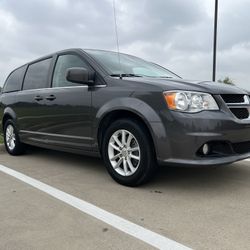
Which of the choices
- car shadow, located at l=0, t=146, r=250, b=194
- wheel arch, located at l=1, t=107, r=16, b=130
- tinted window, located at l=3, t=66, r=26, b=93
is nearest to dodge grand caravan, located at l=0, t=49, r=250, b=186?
car shadow, located at l=0, t=146, r=250, b=194

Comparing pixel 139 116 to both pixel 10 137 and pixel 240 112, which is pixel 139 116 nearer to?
pixel 240 112

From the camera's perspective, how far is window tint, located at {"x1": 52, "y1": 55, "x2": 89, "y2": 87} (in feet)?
15.3

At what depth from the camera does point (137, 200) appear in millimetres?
3391

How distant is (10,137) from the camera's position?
639cm

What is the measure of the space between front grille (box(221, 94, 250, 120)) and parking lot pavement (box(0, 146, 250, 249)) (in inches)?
31.7

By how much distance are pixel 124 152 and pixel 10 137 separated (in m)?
3.30

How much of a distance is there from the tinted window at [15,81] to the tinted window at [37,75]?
0.26 meters

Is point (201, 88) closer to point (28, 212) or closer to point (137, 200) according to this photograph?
point (137, 200)

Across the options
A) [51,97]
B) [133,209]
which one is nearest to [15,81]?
[51,97]

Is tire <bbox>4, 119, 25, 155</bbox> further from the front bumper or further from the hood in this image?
the front bumper

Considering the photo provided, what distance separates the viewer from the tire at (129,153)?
362 cm

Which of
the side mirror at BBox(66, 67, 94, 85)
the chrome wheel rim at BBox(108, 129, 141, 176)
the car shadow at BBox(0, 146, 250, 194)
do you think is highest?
the side mirror at BBox(66, 67, 94, 85)

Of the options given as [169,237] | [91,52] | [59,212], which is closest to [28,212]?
[59,212]

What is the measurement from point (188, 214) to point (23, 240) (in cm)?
138
